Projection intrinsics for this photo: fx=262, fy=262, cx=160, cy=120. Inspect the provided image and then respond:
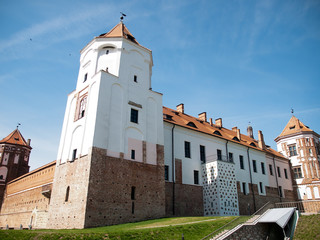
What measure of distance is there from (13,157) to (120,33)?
33988mm

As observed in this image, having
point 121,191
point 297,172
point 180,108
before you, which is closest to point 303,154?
point 297,172

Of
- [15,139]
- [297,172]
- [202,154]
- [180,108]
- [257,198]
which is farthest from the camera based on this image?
[15,139]

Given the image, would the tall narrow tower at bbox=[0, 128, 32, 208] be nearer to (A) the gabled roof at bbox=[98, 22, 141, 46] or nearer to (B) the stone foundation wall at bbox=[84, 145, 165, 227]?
(A) the gabled roof at bbox=[98, 22, 141, 46]

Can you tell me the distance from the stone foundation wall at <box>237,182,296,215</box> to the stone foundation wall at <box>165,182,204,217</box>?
15.5ft

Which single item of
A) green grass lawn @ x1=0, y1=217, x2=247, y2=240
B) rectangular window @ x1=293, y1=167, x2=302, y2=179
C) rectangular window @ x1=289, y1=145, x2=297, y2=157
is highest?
rectangular window @ x1=289, y1=145, x2=297, y2=157

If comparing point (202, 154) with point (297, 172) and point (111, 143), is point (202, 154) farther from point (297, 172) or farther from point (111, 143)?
point (297, 172)

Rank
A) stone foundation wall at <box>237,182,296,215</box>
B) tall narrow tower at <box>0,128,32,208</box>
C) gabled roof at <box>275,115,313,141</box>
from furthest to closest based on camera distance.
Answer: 1. tall narrow tower at <box>0,128,32,208</box>
2. gabled roof at <box>275,115,313,141</box>
3. stone foundation wall at <box>237,182,296,215</box>

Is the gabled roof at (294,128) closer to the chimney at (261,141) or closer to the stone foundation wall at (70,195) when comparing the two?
the chimney at (261,141)

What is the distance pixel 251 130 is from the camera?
44.1 meters

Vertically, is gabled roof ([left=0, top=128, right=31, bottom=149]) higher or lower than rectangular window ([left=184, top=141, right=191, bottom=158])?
higher

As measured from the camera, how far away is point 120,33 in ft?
77.2

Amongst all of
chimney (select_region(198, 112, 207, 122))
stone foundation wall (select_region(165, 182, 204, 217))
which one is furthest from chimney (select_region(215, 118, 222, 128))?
stone foundation wall (select_region(165, 182, 204, 217))

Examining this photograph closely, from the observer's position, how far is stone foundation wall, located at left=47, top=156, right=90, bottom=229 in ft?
53.9

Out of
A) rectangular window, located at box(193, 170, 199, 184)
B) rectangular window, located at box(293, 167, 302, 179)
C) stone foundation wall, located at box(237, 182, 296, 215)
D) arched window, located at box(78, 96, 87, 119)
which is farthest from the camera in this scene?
rectangular window, located at box(293, 167, 302, 179)
